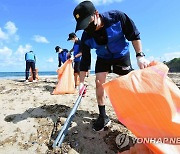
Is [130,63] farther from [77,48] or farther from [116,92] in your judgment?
[77,48]

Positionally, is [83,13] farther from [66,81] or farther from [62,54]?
[62,54]

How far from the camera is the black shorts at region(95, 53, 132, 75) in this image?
2.98 m

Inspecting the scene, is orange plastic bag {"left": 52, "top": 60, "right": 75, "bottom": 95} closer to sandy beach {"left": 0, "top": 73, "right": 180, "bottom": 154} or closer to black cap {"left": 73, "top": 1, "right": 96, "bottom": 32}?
sandy beach {"left": 0, "top": 73, "right": 180, "bottom": 154}

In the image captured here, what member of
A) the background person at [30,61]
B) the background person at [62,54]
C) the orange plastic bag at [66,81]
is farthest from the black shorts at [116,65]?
the background person at [30,61]

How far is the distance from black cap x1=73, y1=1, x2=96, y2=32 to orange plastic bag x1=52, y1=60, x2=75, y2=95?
2.81 metres

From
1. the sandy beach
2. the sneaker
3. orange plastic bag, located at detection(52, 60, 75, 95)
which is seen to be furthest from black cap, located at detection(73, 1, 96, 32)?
orange plastic bag, located at detection(52, 60, 75, 95)

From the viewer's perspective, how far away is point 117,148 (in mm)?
2623

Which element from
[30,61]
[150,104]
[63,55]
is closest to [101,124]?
[150,104]

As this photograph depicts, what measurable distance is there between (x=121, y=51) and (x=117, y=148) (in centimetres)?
118

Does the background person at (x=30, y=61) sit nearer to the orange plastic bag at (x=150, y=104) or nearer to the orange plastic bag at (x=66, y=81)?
the orange plastic bag at (x=66, y=81)

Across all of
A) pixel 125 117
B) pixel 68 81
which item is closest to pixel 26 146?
pixel 125 117

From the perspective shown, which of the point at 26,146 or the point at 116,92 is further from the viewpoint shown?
the point at 26,146

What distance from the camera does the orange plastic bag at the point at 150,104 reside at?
5.89 ft

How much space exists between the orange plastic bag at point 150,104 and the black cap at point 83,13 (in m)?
0.80
